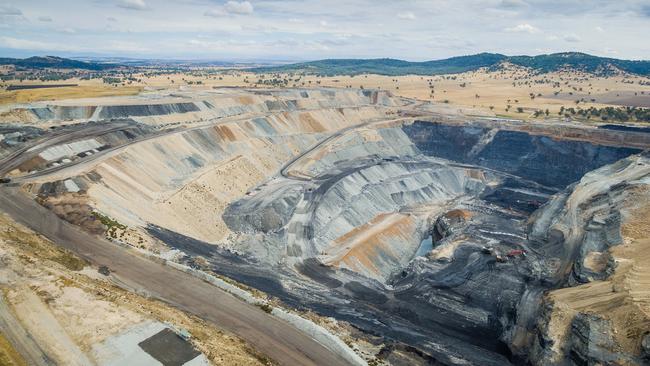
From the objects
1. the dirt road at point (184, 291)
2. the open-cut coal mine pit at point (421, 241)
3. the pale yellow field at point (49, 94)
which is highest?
the pale yellow field at point (49, 94)

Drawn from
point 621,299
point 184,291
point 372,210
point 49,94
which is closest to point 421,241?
point 372,210

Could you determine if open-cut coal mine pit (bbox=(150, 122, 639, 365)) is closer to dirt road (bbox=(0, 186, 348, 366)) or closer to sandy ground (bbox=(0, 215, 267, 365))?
dirt road (bbox=(0, 186, 348, 366))

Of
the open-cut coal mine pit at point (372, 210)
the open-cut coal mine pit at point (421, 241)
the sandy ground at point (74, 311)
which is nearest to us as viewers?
the sandy ground at point (74, 311)

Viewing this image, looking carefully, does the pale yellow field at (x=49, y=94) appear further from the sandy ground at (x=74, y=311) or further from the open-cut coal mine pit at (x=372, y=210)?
the sandy ground at (x=74, y=311)

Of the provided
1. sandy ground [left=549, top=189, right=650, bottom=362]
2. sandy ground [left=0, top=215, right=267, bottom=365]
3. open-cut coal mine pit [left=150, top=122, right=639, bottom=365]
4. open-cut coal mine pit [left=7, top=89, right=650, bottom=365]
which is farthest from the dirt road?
sandy ground [left=549, top=189, right=650, bottom=362]

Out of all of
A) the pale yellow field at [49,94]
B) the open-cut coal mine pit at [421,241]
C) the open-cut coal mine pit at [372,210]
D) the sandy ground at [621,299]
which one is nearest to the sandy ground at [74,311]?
the open-cut coal mine pit at [372,210]

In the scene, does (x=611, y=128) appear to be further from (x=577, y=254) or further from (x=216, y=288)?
(x=216, y=288)

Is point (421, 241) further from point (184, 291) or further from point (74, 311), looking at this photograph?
point (74, 311)
